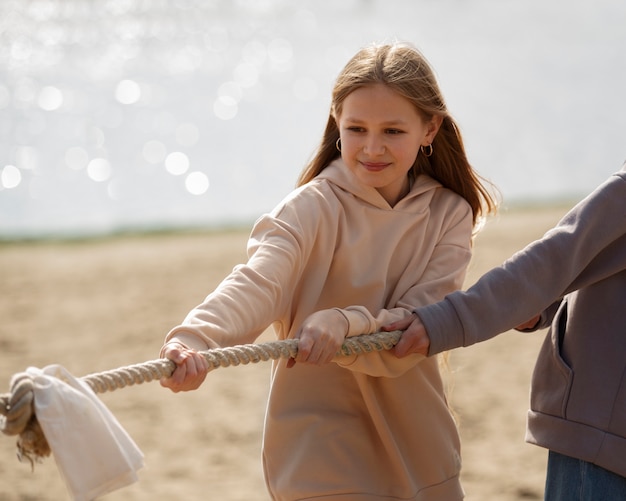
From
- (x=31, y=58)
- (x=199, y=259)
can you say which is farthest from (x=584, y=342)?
(x=31, y=58)

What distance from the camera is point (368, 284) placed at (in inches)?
94.1

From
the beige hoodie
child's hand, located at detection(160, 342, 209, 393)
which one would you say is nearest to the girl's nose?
the beige hoodie

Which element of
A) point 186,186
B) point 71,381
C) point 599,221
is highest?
point 599,221

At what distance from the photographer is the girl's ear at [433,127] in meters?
2.52

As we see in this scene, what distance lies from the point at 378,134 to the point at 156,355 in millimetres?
4528

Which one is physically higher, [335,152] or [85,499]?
[335,152]

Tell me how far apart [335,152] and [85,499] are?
117 cm

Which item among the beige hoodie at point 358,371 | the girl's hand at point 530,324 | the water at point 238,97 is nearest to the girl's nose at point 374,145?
the beige hoodie at point 358,371

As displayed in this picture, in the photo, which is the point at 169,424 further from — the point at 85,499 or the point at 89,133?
the point at 89,133

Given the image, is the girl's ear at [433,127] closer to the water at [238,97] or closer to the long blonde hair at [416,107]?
the long blonde hair at [416,107]

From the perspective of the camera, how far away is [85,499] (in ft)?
5.61

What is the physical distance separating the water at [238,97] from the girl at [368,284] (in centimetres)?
892

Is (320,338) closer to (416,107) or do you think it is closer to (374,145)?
(374,145)

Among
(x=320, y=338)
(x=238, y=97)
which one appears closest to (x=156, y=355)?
(x=320, y=338)
